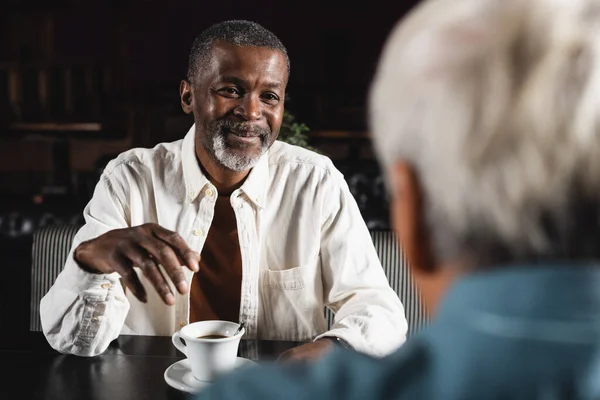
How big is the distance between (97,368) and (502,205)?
103 centimetres

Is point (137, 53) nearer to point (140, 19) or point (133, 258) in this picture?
point (140, 19)

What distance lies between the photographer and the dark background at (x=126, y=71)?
7082mm

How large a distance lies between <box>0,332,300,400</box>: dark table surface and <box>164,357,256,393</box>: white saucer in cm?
1

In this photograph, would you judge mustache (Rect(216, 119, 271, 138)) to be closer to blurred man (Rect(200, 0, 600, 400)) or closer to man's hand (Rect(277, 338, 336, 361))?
man's hand (Rect(277, 338, 336, 361))

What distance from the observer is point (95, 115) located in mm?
7422

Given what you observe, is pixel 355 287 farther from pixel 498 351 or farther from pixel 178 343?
pixel 498 351

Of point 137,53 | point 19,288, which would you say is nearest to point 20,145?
point 137,53

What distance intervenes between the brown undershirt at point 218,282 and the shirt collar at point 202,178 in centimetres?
11

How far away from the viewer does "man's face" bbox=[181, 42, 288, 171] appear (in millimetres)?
1703

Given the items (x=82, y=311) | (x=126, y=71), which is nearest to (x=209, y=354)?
(x=82, y=311)

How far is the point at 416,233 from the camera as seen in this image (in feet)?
Result: 1.77

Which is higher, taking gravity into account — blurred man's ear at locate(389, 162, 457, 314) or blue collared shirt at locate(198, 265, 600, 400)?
blurred man's ear at locate(389, 162, 457, 314)

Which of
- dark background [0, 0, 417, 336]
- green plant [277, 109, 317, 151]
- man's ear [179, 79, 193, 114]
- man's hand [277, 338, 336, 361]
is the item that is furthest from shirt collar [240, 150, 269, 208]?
dark background [0, 0, 417, 336]

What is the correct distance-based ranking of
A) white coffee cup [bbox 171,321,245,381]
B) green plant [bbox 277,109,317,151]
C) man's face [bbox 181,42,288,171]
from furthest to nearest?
green plant [bbox 277,109,317,151]
man's face [bbox 181,42,288,171]
white coffee cup [bbox 171,321,245,381]
